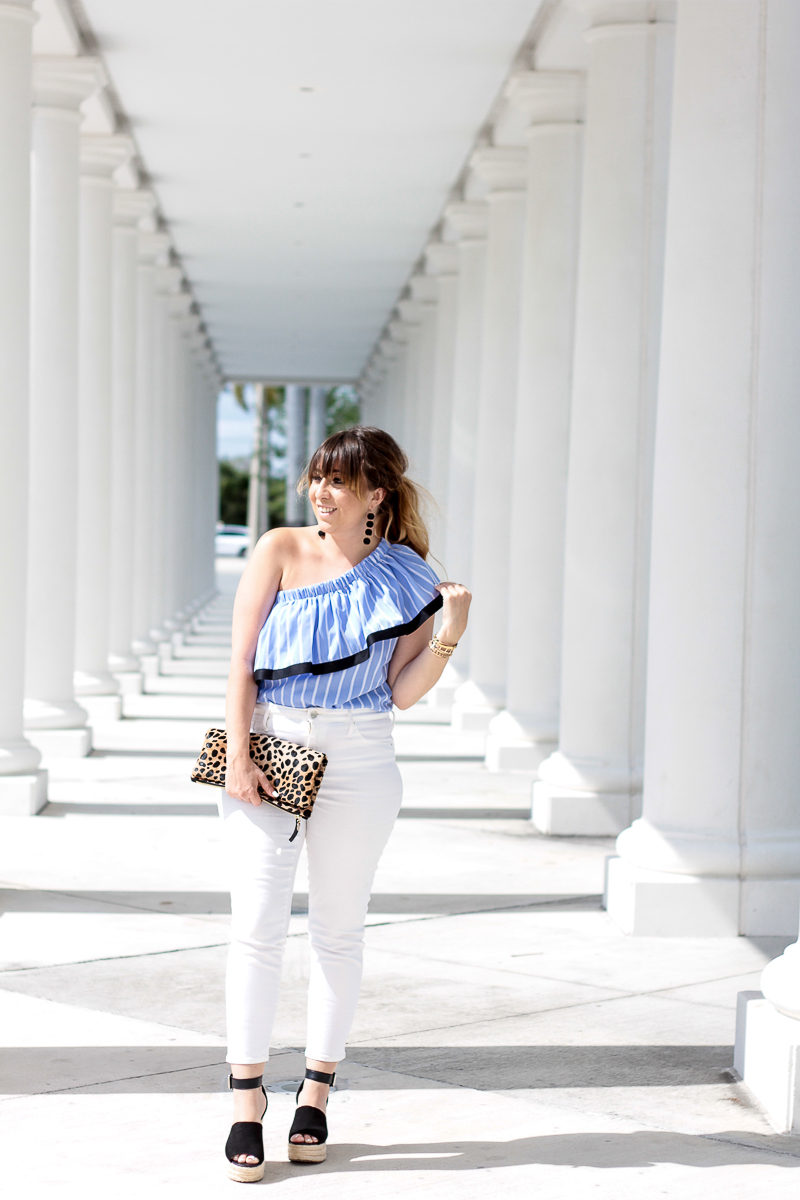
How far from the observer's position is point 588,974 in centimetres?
1161

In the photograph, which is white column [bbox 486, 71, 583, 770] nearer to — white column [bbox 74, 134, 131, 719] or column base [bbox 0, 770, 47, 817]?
column base [bbox 0, 770, 47, 817]

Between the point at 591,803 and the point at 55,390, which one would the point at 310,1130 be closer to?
the point at 591,803

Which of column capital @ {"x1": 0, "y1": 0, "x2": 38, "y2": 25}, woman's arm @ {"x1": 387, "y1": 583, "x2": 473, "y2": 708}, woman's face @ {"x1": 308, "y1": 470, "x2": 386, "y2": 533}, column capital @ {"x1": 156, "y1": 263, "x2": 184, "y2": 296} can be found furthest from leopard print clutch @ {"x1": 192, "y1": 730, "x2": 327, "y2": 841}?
column capital @ {"x1": 156, "y1": 263, "x2": 184, "y2": 296}

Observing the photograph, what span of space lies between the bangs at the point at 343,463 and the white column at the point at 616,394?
920 centimetres

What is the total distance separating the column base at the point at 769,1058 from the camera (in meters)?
8.28

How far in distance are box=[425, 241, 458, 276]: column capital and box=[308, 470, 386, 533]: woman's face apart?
28.6m

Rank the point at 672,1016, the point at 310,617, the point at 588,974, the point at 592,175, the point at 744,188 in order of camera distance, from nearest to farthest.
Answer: the point at 310,617
the point at 672,1016
the point at 588,974
the point at 744,188
the point at 592,175

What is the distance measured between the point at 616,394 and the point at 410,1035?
28.5ft

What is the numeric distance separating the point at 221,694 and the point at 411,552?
82.1 ft

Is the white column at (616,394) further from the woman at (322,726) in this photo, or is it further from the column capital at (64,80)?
the woman at (322,726)

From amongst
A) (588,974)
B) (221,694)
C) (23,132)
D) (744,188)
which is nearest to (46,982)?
(588,974)

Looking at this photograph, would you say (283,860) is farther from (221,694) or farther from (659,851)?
(221,694)

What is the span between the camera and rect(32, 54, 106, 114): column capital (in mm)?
21906

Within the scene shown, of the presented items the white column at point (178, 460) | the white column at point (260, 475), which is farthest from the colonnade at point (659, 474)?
the white column at point (260, 475)
